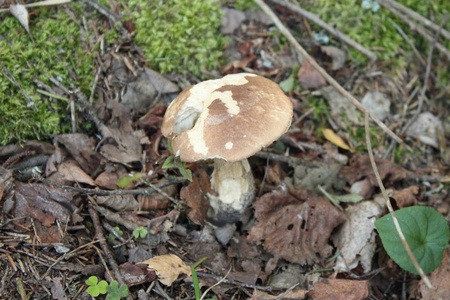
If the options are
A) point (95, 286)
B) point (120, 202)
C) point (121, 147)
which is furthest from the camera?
point (121, 147)

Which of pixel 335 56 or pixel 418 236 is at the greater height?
pixel 335 56

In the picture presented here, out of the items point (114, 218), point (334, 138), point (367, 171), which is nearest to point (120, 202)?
point (114, 218)

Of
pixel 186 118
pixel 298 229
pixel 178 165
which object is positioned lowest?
pixel 298 229

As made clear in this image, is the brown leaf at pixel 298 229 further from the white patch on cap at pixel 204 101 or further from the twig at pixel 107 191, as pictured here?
the white patch on cap at pixel 204 101

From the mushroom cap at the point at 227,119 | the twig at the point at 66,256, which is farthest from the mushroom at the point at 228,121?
the twig at the point at 66,256

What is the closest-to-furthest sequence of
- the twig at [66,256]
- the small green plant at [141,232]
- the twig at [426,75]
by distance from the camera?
the twig at [66,256] → the small green plant at [141,232] → the twig at [426,75]

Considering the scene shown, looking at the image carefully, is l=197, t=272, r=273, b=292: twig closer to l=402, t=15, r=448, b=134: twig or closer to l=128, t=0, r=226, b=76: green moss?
l=128, t=0, r=226, b=76: green moss

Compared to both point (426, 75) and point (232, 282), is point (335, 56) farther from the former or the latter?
point (232, 282)
